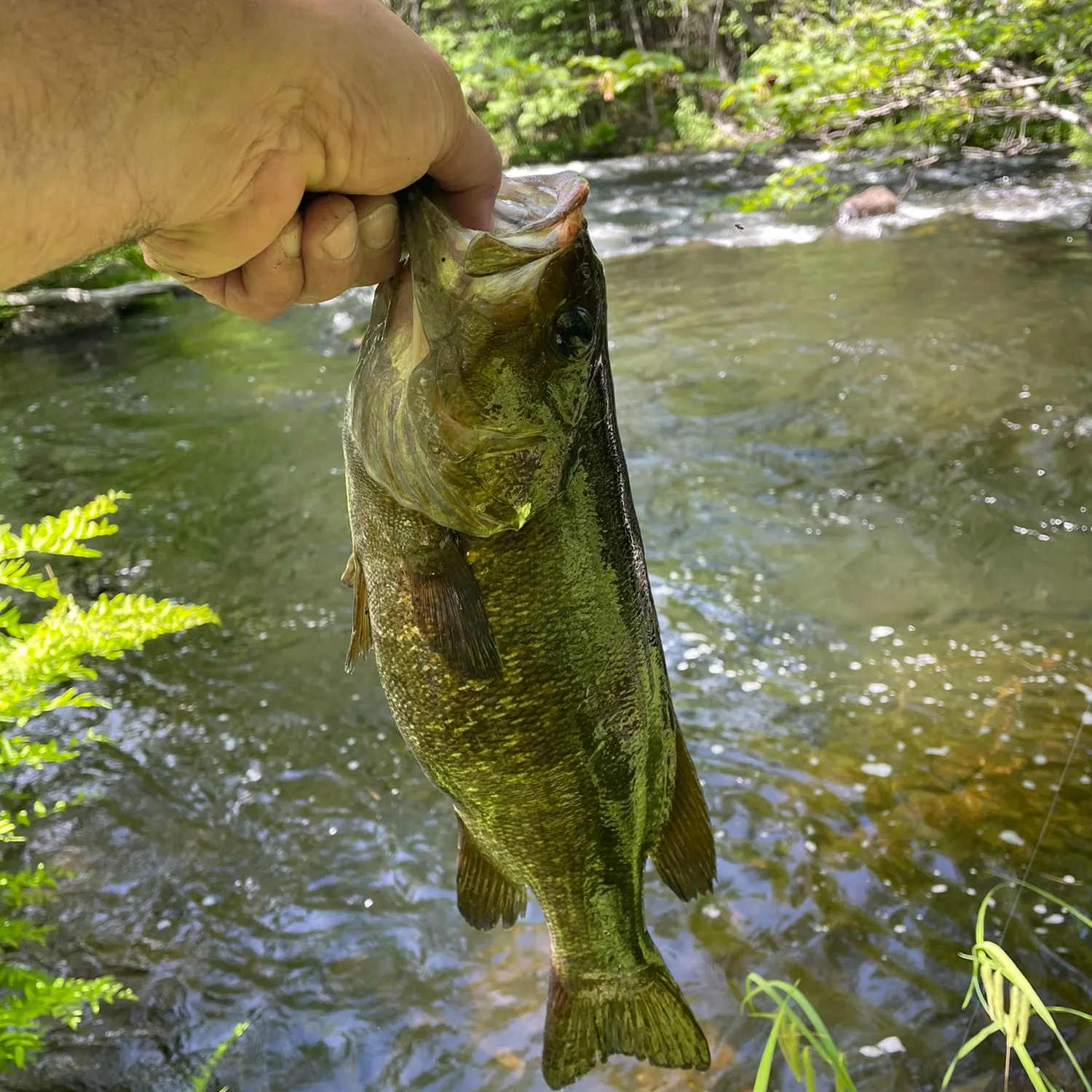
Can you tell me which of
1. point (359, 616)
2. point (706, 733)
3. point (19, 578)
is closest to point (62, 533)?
point (19, 578)

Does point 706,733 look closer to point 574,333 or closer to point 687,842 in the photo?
point 687,842

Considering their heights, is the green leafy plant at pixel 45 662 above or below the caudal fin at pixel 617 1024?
above

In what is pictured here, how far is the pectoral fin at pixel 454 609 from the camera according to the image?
1.65 metres

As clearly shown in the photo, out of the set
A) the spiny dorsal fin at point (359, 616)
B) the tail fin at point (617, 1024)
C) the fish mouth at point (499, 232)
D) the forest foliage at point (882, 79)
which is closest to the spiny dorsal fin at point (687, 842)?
the tail fin at point (617, 1024)

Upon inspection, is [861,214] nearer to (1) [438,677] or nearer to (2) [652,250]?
(2) [652,250]

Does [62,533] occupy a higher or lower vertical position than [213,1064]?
higher

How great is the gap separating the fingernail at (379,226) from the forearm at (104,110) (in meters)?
0.26

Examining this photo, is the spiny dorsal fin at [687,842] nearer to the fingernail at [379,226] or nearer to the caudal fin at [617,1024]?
the caudal fin at [617,1024]

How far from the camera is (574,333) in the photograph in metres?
1.38

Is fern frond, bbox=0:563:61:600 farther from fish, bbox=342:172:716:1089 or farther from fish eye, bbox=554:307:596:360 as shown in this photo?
fish eye, bbox=554:307:596:360

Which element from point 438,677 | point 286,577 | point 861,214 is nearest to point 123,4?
point 438,677

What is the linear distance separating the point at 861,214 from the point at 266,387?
1037 cm

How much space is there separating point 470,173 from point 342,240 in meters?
0.24

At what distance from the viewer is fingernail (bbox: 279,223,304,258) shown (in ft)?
4.83
